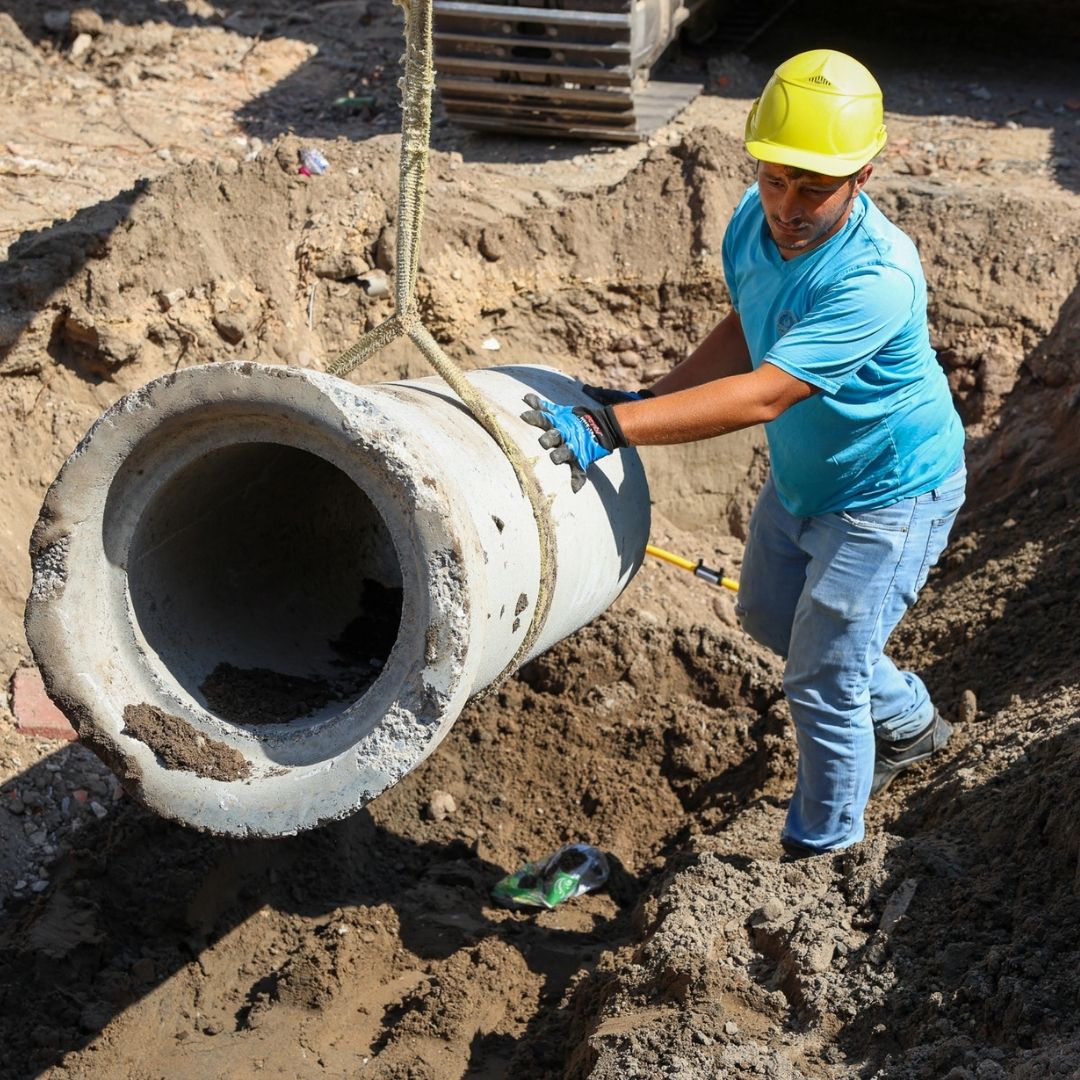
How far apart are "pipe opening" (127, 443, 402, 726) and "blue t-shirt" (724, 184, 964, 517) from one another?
1322mm

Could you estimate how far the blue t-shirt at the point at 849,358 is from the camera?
319 cm

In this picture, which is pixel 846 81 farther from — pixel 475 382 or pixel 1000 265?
pixel 1000 265

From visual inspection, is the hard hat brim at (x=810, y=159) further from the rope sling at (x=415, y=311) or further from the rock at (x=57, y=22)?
the rock at (x=57, y=22)

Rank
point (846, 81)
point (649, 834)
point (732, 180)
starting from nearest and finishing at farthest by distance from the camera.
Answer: point (846, 81), point (649, 834), point (732, 180)

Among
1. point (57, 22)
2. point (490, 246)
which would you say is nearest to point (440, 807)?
point (490, 246)

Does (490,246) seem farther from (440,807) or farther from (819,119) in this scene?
(819,119)

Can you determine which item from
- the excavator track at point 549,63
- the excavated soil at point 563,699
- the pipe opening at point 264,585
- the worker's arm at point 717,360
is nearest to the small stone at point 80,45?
the excavated soil at point 563,699

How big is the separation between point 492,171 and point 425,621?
427cm

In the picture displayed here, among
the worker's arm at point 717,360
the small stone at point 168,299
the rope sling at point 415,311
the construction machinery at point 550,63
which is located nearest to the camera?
the rope sling at point 415,311

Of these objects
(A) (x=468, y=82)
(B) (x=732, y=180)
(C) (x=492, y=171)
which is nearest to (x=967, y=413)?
(B) (x=732, y=180)

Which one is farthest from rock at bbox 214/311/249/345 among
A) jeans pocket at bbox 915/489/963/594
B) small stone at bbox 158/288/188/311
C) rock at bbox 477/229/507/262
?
jeans pocket at bbox 915/489/963/594

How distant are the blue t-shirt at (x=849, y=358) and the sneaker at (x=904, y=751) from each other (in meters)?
1.01

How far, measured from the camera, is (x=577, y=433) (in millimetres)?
3473

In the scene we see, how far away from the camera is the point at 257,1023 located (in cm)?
376
